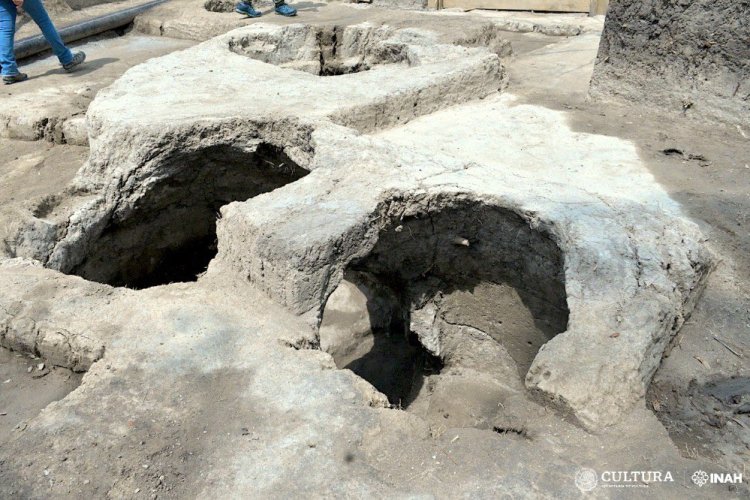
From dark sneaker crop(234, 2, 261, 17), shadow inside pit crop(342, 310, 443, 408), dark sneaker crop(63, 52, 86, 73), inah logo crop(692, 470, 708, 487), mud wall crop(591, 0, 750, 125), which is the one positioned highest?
mud wall crop(591, 0, 750, 125)

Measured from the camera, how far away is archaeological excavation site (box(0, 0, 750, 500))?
230 cm

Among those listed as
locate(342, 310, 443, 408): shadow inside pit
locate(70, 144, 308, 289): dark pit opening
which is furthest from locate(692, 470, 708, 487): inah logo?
locate(70, 144, 308, 289): dark pit opening

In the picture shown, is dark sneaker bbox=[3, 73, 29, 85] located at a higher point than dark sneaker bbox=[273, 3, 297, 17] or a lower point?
lower

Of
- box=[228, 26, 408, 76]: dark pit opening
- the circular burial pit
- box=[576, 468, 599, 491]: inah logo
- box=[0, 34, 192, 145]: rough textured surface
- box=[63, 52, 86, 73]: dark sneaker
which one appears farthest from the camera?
box=[63, 52, 86, 73]: dark sneaker

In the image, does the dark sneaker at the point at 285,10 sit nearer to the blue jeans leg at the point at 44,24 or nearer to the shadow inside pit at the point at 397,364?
the blue jeans leg at the point at 44,24

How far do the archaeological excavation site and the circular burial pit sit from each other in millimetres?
23

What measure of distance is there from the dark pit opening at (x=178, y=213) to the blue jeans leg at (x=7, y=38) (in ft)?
9.63

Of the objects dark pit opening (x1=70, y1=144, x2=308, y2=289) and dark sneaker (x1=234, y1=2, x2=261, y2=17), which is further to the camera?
dark sneaker (x1=234, y1=2, x2=261, y2=17)

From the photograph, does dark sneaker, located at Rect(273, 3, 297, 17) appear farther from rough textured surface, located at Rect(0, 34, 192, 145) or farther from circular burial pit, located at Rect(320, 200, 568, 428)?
circular burial pit, located at Rect(320, 200, 568, 428)

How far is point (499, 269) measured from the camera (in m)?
4.10

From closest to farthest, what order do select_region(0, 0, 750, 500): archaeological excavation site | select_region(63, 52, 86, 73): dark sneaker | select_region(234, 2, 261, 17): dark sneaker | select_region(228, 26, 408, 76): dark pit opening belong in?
1. select_region(0, 0, 750, 500): archaeological excavation site
2. select_region(228, 26, 408, 76): dark pit opening
3. select_region(63, 52, 86, 73): dark sneaker
4. select_region(234, 2, 261, 17): dark sneaker

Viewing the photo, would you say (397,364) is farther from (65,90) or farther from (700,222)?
(65,90)

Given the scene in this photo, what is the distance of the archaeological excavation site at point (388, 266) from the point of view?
90.7 inches

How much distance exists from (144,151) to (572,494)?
3.42m
